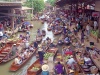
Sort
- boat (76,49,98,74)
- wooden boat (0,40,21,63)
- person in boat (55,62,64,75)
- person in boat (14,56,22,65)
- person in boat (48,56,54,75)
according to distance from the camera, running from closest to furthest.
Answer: boat (76,49,98,74), person in boat (55,62,64,75), person in boat (48,56,54,75), person in boat (14,56,22,65), wooden boat (0,40,21,63)

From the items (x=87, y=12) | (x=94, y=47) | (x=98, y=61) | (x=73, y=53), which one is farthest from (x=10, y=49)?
(x=87, y=12)

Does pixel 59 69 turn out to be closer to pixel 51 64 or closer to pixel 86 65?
pixel 86 65

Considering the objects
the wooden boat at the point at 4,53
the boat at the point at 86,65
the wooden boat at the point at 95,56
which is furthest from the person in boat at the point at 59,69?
the wooden boat at the point at 4,53

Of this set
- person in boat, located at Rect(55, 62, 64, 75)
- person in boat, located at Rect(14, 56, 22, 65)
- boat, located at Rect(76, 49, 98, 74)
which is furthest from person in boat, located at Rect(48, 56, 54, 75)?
person in boat, located at Rect(14, 56, 22, 65)

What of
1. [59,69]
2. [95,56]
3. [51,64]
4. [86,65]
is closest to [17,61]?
[51,64]

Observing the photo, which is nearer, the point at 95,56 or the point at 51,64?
the point at 95,56

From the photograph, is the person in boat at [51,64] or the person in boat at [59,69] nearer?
the person in boat at [59,69]

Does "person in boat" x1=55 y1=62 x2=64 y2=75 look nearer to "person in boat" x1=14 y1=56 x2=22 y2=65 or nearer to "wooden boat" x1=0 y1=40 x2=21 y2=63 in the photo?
"person in boat" x1=14 y1=56 x2=22 y2=65

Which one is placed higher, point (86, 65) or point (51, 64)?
point (86, 65)

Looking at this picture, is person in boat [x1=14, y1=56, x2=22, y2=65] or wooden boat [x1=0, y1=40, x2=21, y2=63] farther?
wooden boat [x1=0, y1=40, x2=21, y2=63]

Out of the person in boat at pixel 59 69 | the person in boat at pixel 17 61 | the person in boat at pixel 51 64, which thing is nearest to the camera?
the person in boat at pixel 59 69

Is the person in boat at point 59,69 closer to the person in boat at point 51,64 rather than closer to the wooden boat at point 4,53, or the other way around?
the person in boat at point 51,64

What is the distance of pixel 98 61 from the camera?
43.9ft

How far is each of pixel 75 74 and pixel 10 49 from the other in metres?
7.42
